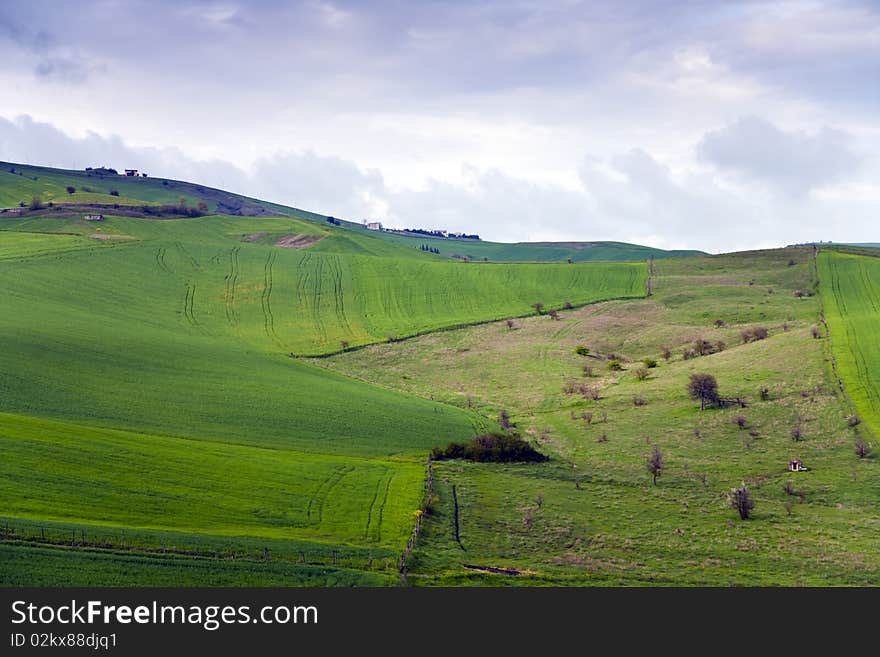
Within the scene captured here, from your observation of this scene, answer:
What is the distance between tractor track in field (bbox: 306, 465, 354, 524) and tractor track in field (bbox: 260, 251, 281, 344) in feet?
185

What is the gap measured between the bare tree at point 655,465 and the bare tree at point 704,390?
15018 millimetres

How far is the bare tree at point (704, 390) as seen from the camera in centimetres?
8575

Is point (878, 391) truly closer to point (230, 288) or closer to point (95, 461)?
point (95, 461)

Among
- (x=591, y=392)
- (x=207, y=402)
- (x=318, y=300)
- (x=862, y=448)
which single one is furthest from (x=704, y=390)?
(x=318, y=300)

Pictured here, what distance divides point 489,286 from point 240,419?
94725mm

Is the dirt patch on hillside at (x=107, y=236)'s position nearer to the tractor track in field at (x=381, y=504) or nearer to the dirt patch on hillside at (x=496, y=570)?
the tractor track in field at (x=381, y=504)

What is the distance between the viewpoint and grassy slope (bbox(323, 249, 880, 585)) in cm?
5144

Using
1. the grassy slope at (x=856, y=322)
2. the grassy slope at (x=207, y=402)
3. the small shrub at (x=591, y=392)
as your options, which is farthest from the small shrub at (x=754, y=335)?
the grassy slope at (x=207, y=402)

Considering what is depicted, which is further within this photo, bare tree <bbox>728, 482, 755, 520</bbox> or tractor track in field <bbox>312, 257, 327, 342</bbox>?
tractor track in field <bbox>312, 257, 327, 342</bbox>

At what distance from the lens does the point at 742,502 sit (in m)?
59.7

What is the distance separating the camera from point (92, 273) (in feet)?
449

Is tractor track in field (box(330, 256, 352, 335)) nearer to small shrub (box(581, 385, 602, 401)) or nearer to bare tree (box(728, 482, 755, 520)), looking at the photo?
small shrub (box(581, 385, 602, 401))

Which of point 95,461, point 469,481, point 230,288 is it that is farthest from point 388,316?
point 95,461

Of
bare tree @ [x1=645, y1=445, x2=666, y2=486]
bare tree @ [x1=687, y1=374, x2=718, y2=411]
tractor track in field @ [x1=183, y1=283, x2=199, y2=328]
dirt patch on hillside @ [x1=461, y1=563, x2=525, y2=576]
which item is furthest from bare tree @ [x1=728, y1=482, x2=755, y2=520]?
tractor track in field @ [x1=183, y1=283, x2=199, y2=328]
